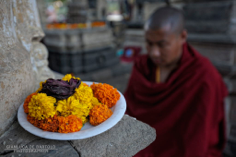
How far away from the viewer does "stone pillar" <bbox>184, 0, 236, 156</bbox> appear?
2607 millimetres

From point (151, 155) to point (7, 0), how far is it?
6.15 ft

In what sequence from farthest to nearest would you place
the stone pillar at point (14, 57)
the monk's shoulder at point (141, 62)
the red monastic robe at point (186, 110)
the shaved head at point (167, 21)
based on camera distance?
the monk's shoulder at point (141, 62), the shaved head at point (167, 21), the red monastic robe at point (186, 110), the stone pillar at point (14, 57)

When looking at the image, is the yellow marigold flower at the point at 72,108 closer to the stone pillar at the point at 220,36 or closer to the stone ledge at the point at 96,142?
the stone ledge at the point at 96,142

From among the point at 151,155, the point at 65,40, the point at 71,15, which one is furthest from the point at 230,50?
the point at 71,15

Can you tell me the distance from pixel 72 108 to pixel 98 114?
0.12 metres

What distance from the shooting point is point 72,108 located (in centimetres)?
78

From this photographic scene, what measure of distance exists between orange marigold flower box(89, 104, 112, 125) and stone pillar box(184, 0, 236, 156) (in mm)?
2532

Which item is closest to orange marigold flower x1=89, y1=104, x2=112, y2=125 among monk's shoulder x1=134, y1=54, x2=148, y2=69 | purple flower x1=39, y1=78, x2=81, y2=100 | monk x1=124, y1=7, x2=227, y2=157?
purple flower x1=39, y1=78, x2=81, y2=100

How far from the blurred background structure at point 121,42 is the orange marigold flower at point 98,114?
2.54 m

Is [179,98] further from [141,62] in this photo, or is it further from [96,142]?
[96,142]

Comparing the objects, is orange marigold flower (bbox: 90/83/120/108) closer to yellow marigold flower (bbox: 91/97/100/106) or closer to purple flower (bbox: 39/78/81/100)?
yellow marigold flower (bbox: 91/97/100/106)

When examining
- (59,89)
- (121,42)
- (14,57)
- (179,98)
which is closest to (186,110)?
(179,98)

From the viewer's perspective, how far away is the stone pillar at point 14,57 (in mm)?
844

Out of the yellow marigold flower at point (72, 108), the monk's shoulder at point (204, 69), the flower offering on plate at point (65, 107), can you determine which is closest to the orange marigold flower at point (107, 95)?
the flower offering on plate at point (65, 107)
